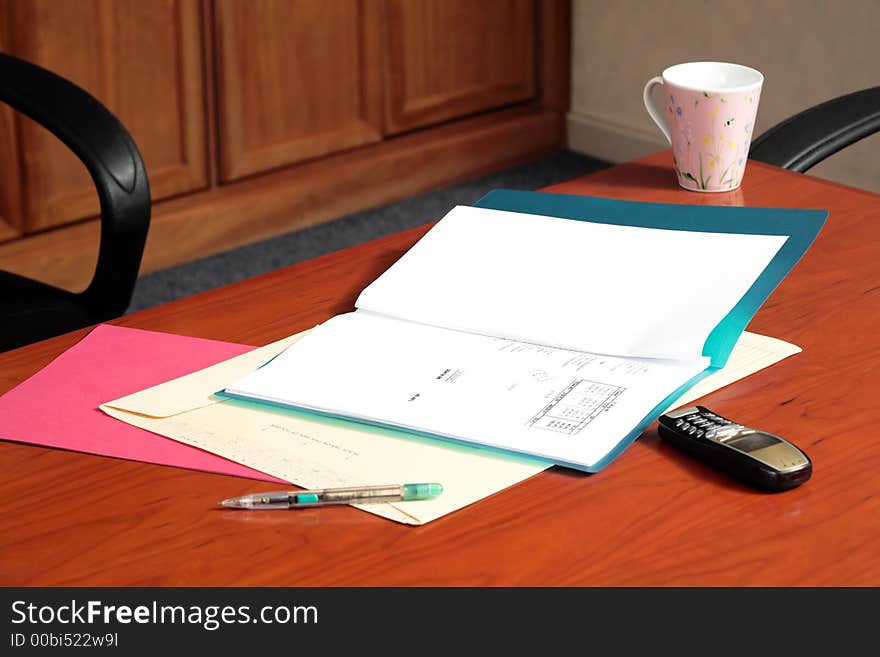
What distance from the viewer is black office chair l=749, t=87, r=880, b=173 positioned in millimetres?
1227

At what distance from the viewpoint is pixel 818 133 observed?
1.24 m

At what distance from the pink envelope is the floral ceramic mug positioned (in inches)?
19.6

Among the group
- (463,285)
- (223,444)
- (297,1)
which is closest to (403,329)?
(463,285)

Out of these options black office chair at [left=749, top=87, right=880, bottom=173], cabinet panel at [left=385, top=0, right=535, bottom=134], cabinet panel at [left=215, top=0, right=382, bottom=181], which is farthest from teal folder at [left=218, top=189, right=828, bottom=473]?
cabinet panel at [left=385, top=0, right=535, bottom=134]

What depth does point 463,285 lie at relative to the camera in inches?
35.9

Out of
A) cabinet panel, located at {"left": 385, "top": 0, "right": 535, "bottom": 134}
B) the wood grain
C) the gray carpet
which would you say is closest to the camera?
the wood grain

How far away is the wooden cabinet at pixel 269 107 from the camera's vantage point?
2.15 meters

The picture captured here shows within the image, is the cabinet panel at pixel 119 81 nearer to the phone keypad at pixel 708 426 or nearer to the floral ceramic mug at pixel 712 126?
the floral ceramic mug at pixel 712 126

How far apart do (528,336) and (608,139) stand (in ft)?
6.99

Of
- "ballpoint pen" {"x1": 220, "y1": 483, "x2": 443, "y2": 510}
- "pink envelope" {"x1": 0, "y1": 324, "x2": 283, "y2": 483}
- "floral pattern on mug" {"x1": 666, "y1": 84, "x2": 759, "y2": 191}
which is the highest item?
"floral pattern on mug" {"x1": 666, "y1": 84, "x2": 759, "y2": 191}

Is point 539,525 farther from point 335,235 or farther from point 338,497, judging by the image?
point 335,235

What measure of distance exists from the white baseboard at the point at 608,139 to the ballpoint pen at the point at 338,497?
2224 millimetres

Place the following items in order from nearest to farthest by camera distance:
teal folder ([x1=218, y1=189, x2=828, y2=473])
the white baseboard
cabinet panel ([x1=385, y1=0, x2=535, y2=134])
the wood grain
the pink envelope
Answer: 1. the pink envelope
2. teal folder ([x1=218, y1=189, x2=828, y2=473])
3. the wood grain
4. cabinet panel ([x1=385, y1=0, x2=535, y2=134])
5. the white baseboard

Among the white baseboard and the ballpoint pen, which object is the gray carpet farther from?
the ballpoint pen
